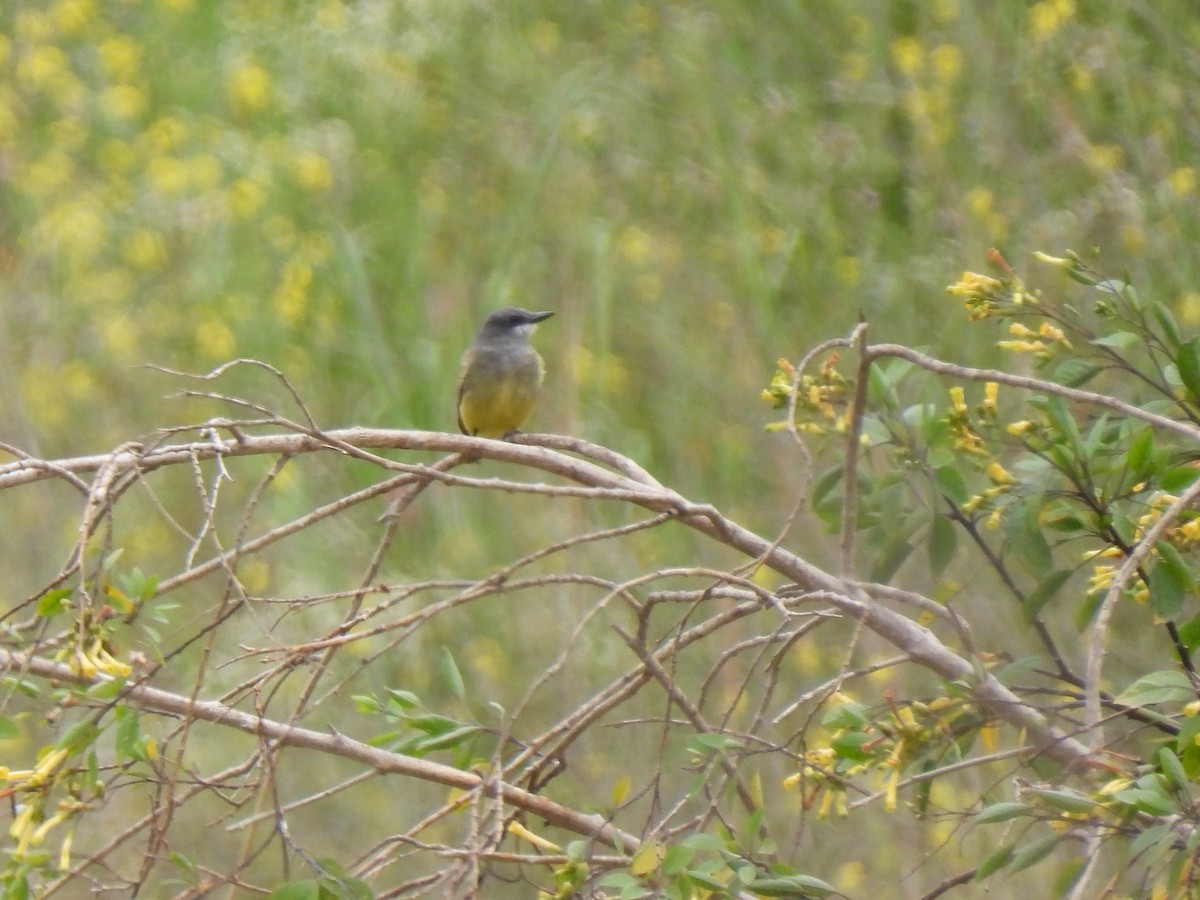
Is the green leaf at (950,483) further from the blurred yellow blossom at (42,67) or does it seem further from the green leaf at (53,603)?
the blurred yellow blossom at (42,67)

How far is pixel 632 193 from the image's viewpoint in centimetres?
607

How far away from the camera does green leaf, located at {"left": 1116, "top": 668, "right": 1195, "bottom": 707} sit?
6.34 ft

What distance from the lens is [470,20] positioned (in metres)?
6.17

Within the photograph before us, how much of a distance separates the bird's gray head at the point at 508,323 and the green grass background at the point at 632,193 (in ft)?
0.56

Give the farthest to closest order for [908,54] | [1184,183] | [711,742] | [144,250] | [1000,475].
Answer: [144,250] → [908,54] → [1184,183] → [1000,475] → [711,742]

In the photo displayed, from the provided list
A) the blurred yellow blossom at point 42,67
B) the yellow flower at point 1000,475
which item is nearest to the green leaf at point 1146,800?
the yellow flower at point 1000,475

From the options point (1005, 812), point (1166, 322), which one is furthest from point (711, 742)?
point (1166, 322)

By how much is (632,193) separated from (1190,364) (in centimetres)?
393

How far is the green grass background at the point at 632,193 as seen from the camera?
5090mm

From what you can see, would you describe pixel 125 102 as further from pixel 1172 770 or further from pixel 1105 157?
pixel 1172 770

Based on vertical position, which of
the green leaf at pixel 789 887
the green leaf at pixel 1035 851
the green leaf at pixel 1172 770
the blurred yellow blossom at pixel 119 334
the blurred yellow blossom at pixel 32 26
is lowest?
the blurred yellow blossom at pixel 119 334

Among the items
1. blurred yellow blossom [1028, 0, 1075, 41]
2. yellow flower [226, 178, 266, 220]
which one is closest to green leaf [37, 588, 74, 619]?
blurred yellow blossom [1028, 0, 1075, 41]

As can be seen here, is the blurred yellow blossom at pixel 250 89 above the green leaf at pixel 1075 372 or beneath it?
beneath

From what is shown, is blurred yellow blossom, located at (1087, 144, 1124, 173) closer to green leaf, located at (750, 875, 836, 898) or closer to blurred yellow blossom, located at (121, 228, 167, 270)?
green leaf, located at (750, 875, 836, 898)
